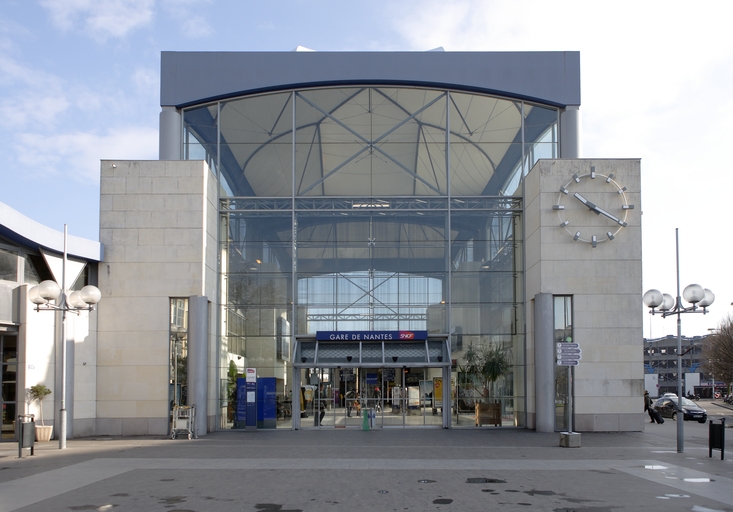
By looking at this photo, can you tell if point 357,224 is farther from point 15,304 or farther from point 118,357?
point 15,304

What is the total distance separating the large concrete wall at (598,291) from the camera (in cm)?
2645

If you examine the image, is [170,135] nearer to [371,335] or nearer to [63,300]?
[63,300]

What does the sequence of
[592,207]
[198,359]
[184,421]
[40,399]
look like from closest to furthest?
[40,399] < [184,421] < [198,359] < [592,207]

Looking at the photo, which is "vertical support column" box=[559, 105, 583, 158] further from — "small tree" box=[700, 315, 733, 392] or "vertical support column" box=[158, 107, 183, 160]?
"small tree" box=[700, 315, 733, 392]

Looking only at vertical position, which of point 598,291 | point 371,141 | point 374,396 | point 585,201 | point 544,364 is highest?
point 371,141

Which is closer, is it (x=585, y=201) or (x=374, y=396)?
(x=585, y=201)

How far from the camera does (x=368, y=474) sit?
16.5 meters

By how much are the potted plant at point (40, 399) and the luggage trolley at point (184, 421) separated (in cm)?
405

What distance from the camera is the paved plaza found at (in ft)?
42.9

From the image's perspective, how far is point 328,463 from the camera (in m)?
18.3

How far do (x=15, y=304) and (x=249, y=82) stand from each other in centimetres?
1297

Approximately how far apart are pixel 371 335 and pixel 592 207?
9986 mm

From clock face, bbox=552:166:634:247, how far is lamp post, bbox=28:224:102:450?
16942 millimetres

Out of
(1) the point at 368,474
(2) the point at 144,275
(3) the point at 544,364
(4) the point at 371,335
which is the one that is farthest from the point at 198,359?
(3) the point at 544,364
